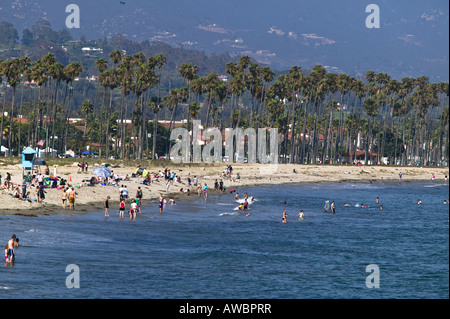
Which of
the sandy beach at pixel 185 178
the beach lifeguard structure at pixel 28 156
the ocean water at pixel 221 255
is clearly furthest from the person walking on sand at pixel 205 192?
the beach lifeguard structure at pixel 28 156

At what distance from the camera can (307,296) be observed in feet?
96.9

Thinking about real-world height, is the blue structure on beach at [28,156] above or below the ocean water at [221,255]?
above

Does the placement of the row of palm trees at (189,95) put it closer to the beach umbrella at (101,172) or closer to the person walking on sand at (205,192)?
the beach umbrella at (101,172)

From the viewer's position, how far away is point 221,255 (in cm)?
3612

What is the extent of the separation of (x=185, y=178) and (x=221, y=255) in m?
40.6

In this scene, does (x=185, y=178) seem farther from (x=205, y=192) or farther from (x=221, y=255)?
(x=221, y=255)

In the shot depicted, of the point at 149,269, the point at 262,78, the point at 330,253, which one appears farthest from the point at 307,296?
the point at 262,78

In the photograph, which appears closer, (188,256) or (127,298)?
(127,298)

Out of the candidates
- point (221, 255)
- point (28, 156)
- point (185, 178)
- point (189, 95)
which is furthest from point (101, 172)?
point (189, 95)

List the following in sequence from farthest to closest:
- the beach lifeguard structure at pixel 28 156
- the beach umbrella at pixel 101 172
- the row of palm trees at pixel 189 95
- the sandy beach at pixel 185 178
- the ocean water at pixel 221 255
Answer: the row of palm trees at pixel 189 95
the beach umbrella at pixel 101 172
the beach lifeguard structure at pixel 28 156
the sandy beach at pixel 185 178
the ocean water at pixel 221 255

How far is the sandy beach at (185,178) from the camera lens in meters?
45.1

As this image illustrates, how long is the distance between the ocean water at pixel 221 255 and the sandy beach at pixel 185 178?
9.19 ft
